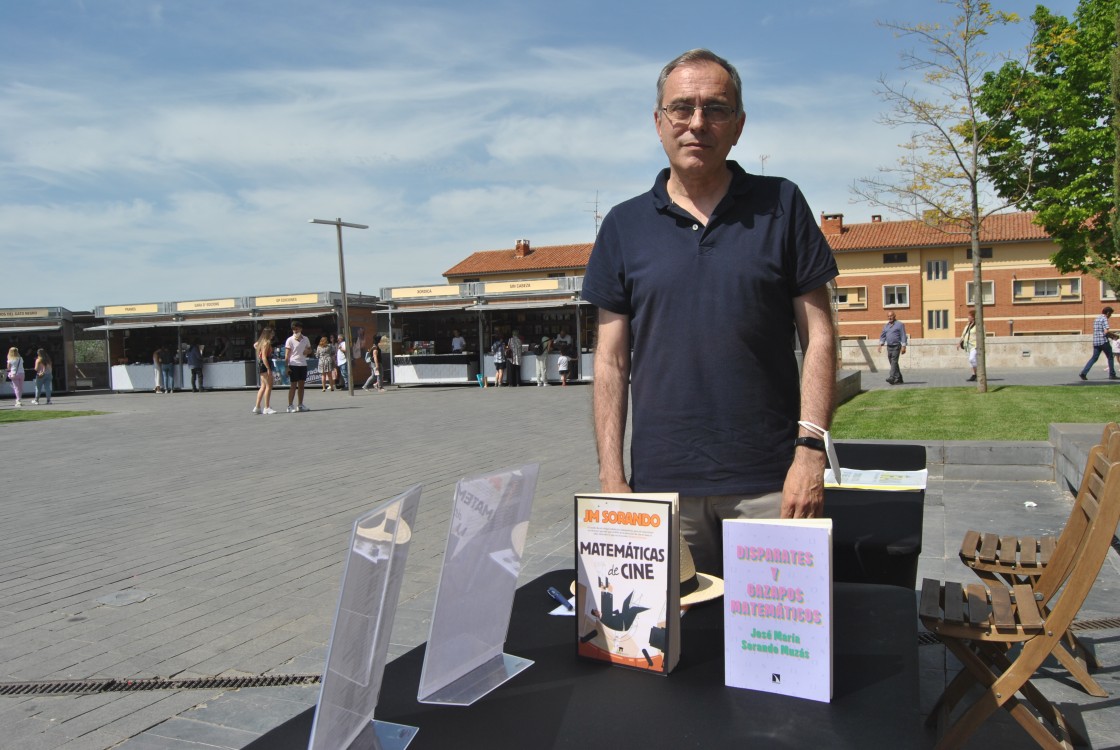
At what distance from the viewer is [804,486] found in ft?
7.02

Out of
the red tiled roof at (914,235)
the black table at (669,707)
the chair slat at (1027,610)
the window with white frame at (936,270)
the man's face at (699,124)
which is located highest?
the red tiled roof at (914,235)

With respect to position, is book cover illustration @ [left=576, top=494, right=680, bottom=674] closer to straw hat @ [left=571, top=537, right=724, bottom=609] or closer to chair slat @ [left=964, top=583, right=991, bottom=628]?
straw hat @ [left=571, top=537, right=724, bottom=609]

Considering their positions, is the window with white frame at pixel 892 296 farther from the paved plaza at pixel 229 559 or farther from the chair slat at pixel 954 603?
the chair slat at pixel 954 603

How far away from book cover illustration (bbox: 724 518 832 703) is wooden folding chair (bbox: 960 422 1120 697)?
1679mm

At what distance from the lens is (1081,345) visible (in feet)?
89.0

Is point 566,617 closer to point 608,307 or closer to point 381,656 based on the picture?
point 381,656

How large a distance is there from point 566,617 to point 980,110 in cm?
1792

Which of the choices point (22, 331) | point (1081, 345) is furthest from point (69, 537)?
point (22, 331)

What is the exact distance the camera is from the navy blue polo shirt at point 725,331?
2.22 m

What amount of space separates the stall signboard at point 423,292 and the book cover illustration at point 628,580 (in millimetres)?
27711

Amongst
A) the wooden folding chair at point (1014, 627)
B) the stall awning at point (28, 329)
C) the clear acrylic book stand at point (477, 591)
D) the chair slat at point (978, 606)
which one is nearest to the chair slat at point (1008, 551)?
the wooden folding chair at point (1014, 627)

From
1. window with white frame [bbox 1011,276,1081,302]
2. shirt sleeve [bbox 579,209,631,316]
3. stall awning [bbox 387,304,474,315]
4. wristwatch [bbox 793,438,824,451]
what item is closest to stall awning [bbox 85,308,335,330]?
stall awning [bbox 387,304,474,315]

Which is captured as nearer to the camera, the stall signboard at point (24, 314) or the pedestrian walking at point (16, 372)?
the pedestrian walking at point (16, 372)

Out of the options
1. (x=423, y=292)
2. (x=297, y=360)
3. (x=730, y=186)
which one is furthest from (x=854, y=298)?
(x=730, y=186)
